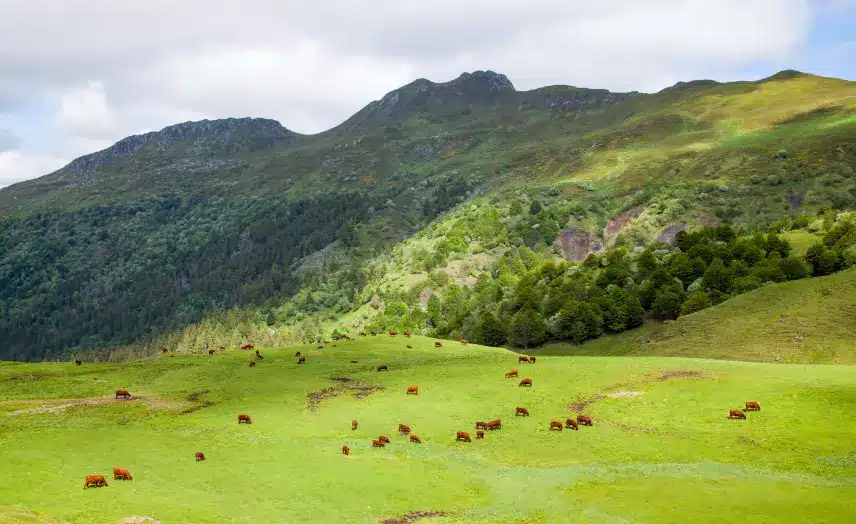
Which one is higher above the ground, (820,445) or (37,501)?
(37,501)

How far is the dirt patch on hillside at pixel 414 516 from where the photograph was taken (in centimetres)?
3566

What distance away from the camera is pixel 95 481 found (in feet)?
122

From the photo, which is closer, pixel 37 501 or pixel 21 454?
pixel 37 501

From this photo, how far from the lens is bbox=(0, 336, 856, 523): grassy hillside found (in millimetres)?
36312

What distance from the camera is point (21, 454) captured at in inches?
1682

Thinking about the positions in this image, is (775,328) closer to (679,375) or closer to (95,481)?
(679,375)

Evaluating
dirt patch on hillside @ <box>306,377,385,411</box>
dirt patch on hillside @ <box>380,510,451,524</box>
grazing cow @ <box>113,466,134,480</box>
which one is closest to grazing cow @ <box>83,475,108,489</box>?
grazing cow @ <box>113,466,134,480</box>

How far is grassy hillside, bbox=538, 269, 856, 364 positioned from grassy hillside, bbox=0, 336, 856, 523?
64.1 ft

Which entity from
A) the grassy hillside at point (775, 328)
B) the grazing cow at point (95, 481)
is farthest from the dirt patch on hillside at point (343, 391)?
the grassy hillside at point (775, 328)

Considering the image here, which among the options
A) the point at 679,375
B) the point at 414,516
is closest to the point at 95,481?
the point at 414,516

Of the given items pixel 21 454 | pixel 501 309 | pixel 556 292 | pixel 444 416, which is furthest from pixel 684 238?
pixel 21 454

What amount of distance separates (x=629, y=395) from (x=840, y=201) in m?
175

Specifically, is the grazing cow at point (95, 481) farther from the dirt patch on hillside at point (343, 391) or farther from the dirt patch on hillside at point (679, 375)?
the dirt patch on hillside at point (679, 375)

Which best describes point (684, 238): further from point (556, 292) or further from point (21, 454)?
point (21, 454)
